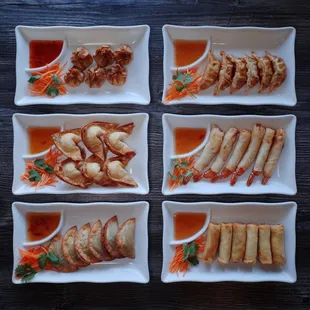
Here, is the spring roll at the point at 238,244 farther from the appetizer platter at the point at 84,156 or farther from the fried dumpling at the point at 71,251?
the fried dumpling at the point at 71,251

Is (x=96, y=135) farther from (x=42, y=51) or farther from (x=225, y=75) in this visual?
(x=225, y=75)

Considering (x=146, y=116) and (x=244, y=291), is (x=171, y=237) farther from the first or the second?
(x=146, y=116)

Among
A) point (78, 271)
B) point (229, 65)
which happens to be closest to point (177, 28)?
point (229, 65)

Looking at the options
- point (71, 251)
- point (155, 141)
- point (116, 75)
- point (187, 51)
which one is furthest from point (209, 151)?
point (71, 251)

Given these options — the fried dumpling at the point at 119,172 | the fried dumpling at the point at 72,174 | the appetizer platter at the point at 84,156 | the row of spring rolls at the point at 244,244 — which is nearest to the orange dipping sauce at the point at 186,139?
the appetizer platter at the point at 84,156

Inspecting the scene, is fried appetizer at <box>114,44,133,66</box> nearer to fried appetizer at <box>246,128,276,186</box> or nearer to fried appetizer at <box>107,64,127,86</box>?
fried appetizer at <box>107,64,127,86</box>
